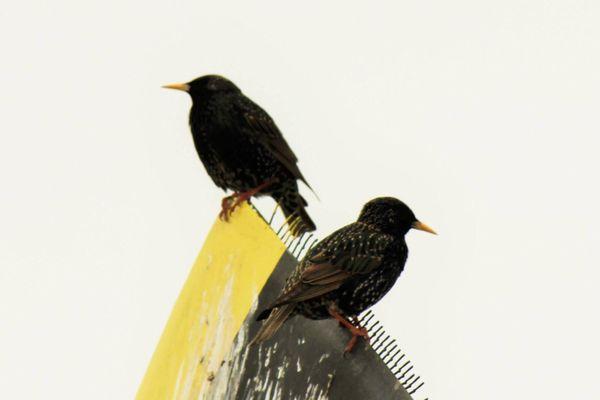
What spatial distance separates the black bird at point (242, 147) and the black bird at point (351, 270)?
5.12 ft

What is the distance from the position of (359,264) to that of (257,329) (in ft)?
2.20

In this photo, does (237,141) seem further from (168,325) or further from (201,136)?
(168,325)

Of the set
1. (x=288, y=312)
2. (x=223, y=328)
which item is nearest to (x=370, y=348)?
(x=288, y=312)

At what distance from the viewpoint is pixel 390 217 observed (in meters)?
8.12

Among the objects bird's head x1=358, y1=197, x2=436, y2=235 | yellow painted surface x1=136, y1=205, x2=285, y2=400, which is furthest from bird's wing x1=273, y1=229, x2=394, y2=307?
yellow painted surface x1=136, y1=205, x2=285, y2=400

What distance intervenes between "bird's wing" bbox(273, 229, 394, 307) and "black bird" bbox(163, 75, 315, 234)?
1769 millimetres

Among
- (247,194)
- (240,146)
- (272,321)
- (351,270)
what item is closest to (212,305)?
(272,321)

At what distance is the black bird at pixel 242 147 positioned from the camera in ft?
32.1

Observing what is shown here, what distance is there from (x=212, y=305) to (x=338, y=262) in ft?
2.53

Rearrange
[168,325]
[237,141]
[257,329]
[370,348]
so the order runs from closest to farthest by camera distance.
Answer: [370,348] → [257,329] → [168,325] → [237,141]

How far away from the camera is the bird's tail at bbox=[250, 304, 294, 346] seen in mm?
7301

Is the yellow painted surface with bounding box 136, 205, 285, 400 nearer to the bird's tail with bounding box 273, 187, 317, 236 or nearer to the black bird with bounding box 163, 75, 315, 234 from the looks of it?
the black bird with bounding box 163, 75, 315, 234

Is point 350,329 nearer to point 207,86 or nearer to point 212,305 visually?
point 212,305

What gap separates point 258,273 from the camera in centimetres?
772
